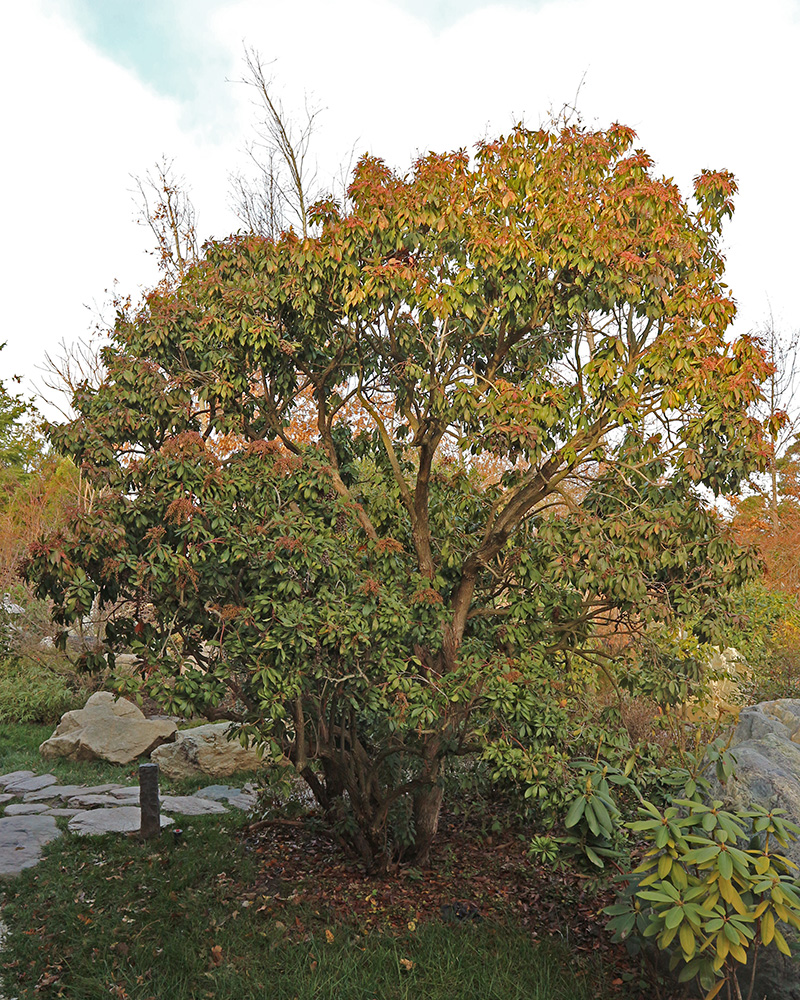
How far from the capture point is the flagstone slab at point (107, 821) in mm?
6672

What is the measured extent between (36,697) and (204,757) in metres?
3.85

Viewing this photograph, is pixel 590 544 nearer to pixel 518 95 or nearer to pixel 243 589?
pixel 243 589

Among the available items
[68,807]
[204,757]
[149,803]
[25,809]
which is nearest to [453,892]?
[149,803]

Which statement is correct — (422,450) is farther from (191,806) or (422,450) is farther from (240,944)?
(191,806)

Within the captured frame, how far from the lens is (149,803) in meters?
6.42

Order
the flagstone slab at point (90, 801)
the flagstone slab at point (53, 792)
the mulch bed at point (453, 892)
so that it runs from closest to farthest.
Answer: the mulch bed at point (453, 892) → the flagstone slab at point (90, 801) → the flagstone slab at point (53, 792)

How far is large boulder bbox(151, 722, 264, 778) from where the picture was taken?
9.09m

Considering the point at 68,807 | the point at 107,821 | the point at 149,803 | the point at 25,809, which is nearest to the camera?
the point at 149,803

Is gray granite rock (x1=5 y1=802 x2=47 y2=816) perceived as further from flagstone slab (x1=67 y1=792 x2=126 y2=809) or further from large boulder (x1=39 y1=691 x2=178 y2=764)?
large boulder (x1=39 y1=691 x2=178 y2=764)

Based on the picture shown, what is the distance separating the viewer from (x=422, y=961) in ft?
13.9

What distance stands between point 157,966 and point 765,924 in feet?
10.3

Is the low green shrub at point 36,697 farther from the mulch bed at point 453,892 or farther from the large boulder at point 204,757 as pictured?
the mulch bed at point 453,892

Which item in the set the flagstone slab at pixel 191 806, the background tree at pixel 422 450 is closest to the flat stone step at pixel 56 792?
the flagstone slab at pixel 191 806

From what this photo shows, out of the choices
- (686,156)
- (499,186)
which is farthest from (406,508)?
(686,156)
